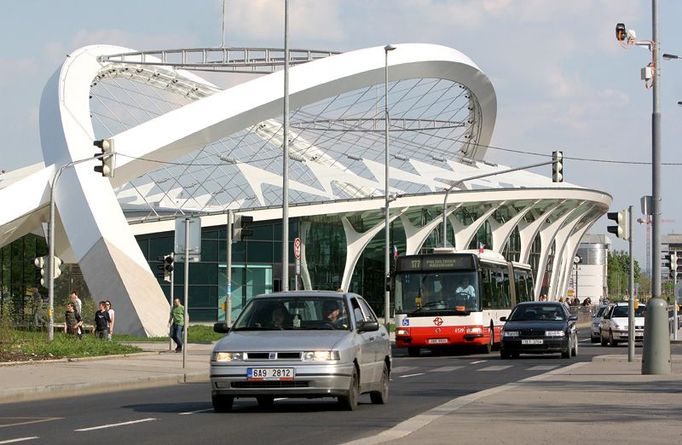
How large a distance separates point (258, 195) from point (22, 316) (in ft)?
48.7

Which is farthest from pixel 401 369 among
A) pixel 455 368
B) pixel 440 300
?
pixel 440 300

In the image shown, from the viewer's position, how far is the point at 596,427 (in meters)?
13.3

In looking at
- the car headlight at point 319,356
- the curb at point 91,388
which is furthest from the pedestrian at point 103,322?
the car headlight at point 319,356

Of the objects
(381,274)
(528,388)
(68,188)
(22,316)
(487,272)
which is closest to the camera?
(528,388)

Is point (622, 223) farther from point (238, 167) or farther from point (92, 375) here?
point (238, 167)

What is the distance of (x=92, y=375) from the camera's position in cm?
2502

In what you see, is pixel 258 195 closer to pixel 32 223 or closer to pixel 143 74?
pixel 143 74

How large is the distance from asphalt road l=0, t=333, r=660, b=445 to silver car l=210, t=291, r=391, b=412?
1.11ft

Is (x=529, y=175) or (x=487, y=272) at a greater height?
(x=529, y=175)

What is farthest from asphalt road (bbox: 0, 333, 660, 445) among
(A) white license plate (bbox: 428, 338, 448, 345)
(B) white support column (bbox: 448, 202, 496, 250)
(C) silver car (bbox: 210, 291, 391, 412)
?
(B) white support column (bbox: 448, 202, 496, 250)

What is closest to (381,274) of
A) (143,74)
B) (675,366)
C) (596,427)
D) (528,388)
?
(143,74)

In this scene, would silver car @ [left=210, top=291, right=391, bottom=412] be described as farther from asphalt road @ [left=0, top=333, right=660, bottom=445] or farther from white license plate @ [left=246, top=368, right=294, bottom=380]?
asphalt road @ [left=0, top=333, right=660, bottom=445]

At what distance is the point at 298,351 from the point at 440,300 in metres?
21.8

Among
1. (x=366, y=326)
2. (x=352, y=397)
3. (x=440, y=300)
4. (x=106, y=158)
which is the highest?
(x=106, y=158)
